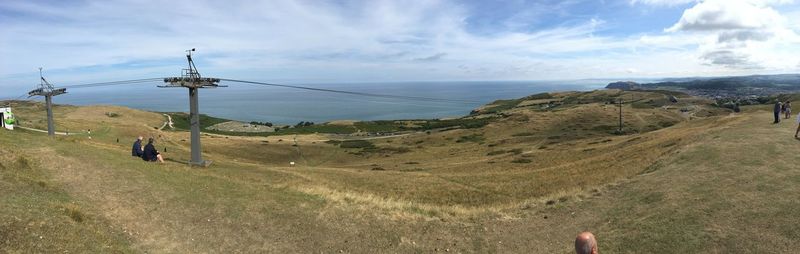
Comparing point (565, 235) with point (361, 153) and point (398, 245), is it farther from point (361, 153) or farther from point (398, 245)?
point (361, 153)

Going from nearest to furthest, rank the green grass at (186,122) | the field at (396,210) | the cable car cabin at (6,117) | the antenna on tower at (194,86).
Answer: the field at (396,210) → the antenna on tower at (194,86) → the cable car cabin at (6,117) → the green grass at (186,122)

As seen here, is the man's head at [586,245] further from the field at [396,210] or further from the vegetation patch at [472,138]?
the vegetation patch at [472,138]

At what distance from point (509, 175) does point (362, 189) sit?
42.6ft

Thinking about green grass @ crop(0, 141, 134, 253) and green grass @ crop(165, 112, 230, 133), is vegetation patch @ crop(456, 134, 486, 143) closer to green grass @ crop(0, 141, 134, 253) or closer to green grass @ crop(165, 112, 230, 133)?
green grass @ crop(165, 112, 230, 133)

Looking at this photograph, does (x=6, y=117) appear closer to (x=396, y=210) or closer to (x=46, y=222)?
(x=46, y=222)

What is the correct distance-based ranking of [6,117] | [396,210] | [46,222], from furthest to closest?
[6,117]
[396,210]
[46,222]

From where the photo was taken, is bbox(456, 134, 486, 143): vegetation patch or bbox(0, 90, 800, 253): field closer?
bbox(0, 90, 800, 253): field

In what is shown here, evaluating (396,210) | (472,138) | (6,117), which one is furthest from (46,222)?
(472,138)

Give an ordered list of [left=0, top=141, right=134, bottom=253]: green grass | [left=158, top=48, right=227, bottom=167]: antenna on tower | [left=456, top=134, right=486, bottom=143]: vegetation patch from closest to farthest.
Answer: [left=0, top=141, right=134, bottom=253]: green grass, [left=158, top=48, right=227, bottom=167]: antenna on tower, [left=456, top=134, right=486, bottom=143]: vegetation patch

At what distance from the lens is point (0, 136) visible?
26688mm

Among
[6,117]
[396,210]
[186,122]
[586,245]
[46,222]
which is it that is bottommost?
[186,122]

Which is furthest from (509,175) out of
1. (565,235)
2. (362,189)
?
(565,235)

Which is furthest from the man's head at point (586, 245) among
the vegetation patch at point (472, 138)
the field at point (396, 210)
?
the vegetation patch at point (472, 138)

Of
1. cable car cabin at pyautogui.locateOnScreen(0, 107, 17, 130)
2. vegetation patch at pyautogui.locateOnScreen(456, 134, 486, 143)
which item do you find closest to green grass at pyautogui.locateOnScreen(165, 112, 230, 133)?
vegetation patch at pyautogui.locateOnScreen(456, 134, 486, 143)
